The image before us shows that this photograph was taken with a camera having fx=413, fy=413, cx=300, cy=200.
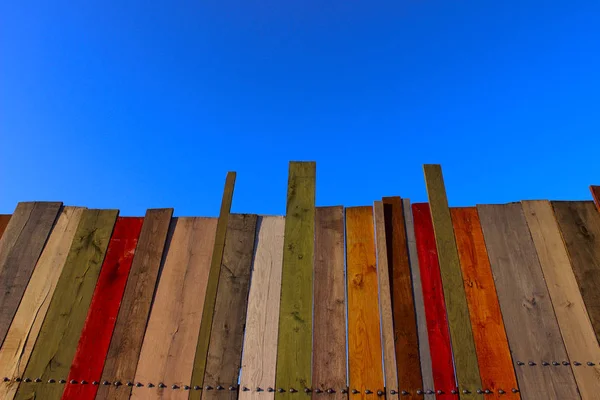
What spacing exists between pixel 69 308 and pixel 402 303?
2.41 metres

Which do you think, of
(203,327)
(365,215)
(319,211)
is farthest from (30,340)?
(365,215)

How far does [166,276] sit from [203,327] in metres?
0.54

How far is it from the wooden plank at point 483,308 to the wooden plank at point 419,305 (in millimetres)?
320

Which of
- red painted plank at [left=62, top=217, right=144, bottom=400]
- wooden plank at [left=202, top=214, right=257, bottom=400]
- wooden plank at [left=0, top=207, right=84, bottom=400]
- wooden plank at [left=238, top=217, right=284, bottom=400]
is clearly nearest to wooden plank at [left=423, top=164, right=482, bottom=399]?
wooden plank at [left=238, top=217, right=284, bottom=400]

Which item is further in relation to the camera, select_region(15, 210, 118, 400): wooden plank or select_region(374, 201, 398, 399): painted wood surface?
select_region(15, 210, 118, 400): wooden plank

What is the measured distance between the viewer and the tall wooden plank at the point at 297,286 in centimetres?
267

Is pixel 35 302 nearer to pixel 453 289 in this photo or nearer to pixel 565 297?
pixel 453 289

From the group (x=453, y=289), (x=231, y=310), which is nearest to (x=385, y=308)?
(x=453, y=289)

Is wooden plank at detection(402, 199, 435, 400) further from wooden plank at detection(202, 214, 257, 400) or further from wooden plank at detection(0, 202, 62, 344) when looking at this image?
wooden plank at detection(0, 202, 62, 344)

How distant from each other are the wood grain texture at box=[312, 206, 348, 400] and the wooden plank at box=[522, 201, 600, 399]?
146cm

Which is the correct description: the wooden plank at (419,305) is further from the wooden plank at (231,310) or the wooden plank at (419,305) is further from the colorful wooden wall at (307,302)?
the wooden plank at (231,310)

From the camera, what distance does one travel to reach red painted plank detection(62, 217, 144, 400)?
274 cm

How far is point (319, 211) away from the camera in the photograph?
3.37 metres

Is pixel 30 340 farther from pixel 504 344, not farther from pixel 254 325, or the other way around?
pixel 504 344
